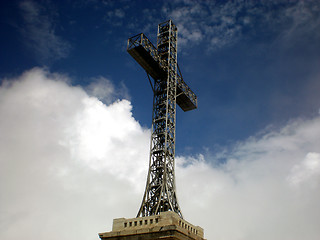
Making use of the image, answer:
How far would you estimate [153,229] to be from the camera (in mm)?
30391

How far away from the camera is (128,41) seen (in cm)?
4038

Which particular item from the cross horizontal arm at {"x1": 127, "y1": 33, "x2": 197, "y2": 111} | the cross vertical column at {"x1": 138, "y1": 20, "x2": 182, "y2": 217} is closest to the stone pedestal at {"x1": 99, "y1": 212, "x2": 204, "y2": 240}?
the cross vertical column at {"x1": 138, "y1": 20, "x2": 182, "y2": 217}

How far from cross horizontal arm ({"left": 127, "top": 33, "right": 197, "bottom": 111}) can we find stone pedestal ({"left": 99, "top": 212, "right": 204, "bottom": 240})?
2002 centimetres

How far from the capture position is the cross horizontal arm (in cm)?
4034

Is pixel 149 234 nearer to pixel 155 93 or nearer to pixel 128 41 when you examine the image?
pixel 155 93

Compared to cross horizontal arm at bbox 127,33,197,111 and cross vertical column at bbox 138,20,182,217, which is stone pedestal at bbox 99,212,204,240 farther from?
cross horizontal arm at bbox 127,33,197,111

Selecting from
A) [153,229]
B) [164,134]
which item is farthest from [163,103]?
[153,229]

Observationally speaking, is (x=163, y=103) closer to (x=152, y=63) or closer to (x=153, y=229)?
(x=152, y=63)

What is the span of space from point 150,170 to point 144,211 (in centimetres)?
503

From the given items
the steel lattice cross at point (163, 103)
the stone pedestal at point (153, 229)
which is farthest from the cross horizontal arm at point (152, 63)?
the stone pedestal at point (153, 229)

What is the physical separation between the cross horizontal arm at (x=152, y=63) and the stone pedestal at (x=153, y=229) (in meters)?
20.0

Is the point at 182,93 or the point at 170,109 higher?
the point at 182,93

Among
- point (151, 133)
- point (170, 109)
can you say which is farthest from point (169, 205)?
point (170, 109)

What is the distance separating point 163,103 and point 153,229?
18064 millimetres
